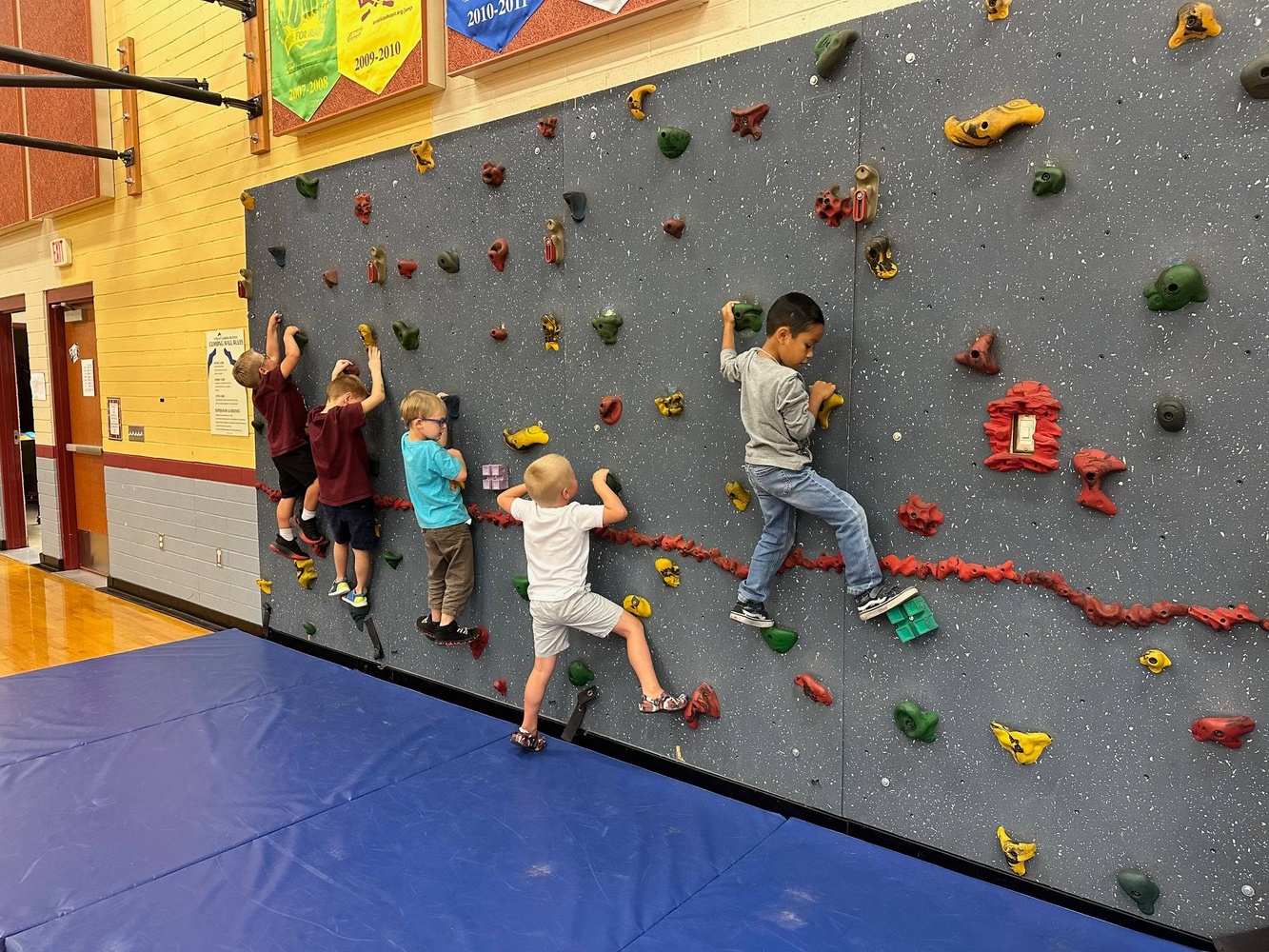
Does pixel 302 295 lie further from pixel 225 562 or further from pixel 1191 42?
pixel 1191 42

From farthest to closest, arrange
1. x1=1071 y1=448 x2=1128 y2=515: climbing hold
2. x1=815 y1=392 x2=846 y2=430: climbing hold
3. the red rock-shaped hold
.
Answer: x1=815 y1=392 x2=846 y2=430: climbing hold
the red rock-shaped hold
x1=1071 y1=448 x2=1128 y2=515: climbing hold

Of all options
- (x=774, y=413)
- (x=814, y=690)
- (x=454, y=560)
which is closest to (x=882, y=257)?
(x=774, y=413)

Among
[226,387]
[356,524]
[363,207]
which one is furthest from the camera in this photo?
[226,387]

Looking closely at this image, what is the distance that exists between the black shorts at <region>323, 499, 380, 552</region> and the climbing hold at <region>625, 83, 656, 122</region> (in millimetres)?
2300

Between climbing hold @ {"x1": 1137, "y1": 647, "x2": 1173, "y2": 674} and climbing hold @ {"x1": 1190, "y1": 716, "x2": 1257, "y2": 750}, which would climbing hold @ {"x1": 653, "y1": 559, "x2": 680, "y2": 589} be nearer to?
climbing hold @ {"x1": 1137, "y1": 647, "x2": 1173, "y2": 674}

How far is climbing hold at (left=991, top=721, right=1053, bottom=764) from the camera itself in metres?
2.26

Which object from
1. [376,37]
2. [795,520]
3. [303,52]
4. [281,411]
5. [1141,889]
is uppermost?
[303,52]

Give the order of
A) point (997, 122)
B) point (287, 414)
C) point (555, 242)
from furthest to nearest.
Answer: point (287, 414) < point (555, 242) < point (997, 122)

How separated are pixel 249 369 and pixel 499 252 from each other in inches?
73.5

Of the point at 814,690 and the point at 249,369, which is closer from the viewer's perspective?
the point at 814,690

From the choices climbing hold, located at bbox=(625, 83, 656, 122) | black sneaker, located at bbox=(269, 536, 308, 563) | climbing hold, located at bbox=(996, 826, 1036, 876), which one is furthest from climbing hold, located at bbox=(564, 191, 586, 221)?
black sneaker, located at bbox=(269, 536, 308, 563)

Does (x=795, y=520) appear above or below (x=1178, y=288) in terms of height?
below

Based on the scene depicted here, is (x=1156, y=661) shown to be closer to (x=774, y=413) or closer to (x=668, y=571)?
(x=774, y=413)

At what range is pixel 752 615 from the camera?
2713 millimetres
